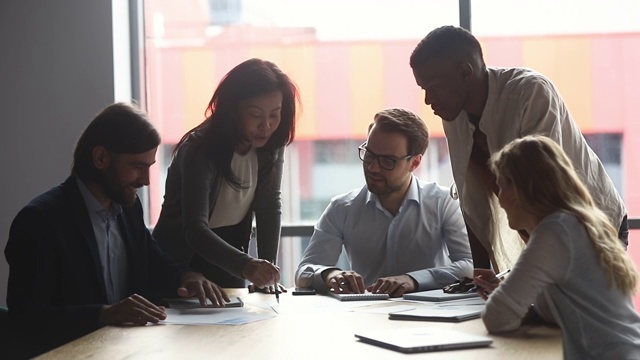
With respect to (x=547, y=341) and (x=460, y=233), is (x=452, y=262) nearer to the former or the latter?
(x=460, y=233)

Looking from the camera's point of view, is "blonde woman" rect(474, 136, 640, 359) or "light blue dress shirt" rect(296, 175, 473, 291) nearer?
"blonde woman" rect(474, 136, 640, 359)

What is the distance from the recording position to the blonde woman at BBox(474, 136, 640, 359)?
1888 mm

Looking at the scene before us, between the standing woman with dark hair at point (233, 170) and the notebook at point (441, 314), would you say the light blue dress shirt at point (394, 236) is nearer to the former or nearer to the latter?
the standing woman with dark hair at point (233, 170)

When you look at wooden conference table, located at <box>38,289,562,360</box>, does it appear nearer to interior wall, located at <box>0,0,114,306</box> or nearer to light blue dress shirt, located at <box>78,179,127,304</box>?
light blue dress shirt, located at <box>78,179,127,304</box>

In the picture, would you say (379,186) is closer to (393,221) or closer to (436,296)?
(393,221)

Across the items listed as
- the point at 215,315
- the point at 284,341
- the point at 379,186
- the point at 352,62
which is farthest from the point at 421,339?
the point at 352,62

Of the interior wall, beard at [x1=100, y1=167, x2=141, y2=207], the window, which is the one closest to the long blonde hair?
beard at [x1=100, y1=167, x2=141, y2=207]

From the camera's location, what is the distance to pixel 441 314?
2277 mm

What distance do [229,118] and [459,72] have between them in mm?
839

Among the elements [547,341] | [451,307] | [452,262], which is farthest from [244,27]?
[547,341]

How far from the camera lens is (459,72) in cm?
283

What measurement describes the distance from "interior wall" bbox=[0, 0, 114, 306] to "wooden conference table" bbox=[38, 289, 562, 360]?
245 centimetres

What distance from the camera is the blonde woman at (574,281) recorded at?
189 cm

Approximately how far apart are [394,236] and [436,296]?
764 mm
